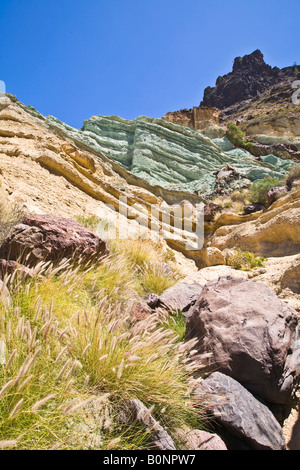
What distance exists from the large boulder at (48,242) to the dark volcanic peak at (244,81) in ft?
268

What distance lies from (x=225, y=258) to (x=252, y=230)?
5.78ft

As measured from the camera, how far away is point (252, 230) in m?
9.94

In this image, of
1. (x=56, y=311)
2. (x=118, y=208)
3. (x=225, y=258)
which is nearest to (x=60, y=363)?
(x=56, y=311)

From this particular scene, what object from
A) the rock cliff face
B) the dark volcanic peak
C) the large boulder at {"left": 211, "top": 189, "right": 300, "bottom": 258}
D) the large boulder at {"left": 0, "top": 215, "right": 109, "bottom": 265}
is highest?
the dark volcanic peak

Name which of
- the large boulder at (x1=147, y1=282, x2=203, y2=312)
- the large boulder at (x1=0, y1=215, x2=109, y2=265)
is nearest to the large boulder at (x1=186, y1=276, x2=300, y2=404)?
the large boulder at (x1=147, y1=282, x2=203, y2=312)

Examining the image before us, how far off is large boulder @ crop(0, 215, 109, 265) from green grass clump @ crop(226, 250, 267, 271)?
15.8ft

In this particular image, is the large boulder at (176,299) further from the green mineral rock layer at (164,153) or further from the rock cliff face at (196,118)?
the rock cliff face at (196,118)

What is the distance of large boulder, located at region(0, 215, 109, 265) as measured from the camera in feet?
11.7

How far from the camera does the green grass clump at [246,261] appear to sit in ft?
24.8

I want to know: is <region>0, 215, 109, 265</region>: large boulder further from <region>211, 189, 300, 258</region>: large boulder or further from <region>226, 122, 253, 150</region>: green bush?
<region>226, 122, 253, 150</region>: green bush

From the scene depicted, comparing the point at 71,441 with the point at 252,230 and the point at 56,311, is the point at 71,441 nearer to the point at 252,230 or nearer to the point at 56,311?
the point at 56,311

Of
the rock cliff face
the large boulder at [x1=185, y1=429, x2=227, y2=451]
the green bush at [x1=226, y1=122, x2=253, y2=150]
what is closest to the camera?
the large boulder at [x1=185, y1=429, x2=227, y2=451]

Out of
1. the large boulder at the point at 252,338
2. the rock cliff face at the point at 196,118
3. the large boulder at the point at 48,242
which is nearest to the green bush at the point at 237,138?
the rock cliff face at the point at 196,118

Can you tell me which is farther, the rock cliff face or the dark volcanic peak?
the dark volcanic peak
